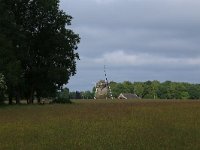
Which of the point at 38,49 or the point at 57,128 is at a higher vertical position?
the point at 38,49

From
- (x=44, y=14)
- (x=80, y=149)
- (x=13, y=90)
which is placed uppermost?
(x=44, y=14)

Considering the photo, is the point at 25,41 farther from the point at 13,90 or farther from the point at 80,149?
the point at 80,149

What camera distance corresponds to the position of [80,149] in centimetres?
1884

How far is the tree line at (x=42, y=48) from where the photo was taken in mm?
75125

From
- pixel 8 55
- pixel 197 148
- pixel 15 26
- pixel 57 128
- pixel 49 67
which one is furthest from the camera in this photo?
pixel 49 67

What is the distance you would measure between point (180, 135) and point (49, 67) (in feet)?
177

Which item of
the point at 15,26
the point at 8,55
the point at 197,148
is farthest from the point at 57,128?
the point at 15,26

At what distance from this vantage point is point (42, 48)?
3086 inches

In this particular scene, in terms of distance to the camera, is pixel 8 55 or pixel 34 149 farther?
pixel 8 55

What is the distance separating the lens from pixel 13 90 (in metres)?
75.1

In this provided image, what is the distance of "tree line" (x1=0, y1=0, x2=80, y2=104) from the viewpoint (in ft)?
246

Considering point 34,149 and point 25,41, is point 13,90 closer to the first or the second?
point 25,41

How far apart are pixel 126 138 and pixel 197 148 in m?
4.37

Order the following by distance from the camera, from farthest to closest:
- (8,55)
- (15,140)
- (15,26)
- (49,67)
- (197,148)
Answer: (49,67) → (15,26) → (8,55) → (15,140) → (197,148)
